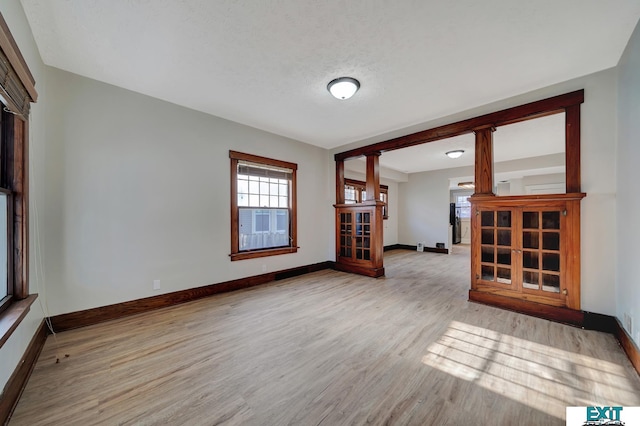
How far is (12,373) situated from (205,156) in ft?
9.56

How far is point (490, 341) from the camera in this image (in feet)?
7.98

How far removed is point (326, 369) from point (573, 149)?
3.57 m

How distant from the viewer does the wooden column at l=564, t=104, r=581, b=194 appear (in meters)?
2.79

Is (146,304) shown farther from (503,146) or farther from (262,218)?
(503,146)

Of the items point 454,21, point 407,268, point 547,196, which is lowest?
point 407,268

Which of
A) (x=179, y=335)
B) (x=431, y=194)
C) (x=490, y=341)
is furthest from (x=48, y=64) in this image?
(x=431, y=194)

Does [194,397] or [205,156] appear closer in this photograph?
[194,397]

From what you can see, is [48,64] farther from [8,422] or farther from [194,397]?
[194,397]

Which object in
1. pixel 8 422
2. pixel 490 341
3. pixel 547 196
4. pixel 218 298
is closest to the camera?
pixel 8 422

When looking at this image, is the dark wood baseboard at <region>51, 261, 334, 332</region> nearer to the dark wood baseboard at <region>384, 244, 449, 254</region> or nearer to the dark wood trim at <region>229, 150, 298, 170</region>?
the dark wood trim at <region>229, 150, 298, 170</region>

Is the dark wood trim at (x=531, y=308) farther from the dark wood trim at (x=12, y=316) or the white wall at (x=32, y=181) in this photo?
the white wall at (x=32, y=181)

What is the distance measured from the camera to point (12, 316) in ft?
5.37

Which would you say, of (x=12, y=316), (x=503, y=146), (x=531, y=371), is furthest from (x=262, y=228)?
(x=503, y=146)

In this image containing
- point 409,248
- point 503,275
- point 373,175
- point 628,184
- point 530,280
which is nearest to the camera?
point 628,184
